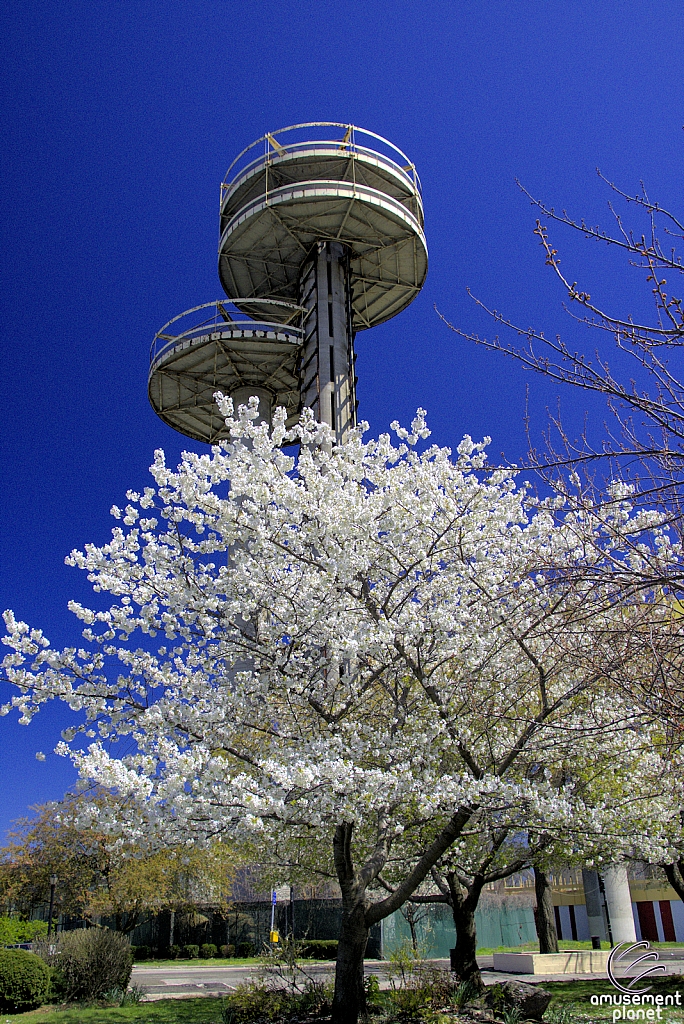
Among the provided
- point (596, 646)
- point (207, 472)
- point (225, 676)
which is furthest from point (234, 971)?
point (596, 646)

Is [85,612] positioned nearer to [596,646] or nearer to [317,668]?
[317,668]

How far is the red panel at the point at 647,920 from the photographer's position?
40.2 meters

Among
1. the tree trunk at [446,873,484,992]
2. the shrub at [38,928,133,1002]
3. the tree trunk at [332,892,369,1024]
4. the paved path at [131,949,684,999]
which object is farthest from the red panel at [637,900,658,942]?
the tree trunk at [332,892,369,1024]

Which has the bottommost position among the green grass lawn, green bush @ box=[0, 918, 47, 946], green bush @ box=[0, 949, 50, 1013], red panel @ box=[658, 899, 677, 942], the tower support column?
red panel @ box=[658, 899, 677, 942]

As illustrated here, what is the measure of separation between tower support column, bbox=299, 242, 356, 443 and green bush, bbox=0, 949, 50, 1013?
21942 mm

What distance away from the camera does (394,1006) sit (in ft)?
40.0

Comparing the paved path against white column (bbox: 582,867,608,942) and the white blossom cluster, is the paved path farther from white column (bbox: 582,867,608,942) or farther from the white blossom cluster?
the white blossom cluster

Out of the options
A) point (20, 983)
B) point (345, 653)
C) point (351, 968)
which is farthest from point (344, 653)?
point (20, 983)

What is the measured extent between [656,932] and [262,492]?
41869 mm

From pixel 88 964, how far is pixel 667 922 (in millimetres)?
35009

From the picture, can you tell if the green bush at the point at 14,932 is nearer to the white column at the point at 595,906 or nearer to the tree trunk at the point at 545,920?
the tree trunk at the point at 545,920

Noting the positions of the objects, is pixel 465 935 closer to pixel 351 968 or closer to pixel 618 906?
pixel 351 968

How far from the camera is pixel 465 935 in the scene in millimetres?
14984

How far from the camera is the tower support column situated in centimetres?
3281
